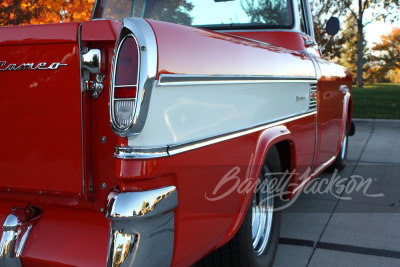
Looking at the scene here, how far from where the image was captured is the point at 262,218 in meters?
2.69

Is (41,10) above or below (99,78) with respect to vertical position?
above

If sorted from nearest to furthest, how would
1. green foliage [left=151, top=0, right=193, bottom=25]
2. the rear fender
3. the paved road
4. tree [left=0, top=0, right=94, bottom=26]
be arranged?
the rear fender < the paved road < green foliage [left=151, top=0, right=193, bottom=25] < tree [left=0, top=0, right=94, bottom=26]

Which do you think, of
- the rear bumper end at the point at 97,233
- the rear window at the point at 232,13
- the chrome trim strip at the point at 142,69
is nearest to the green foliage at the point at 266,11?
the rear window at the point at 232,13

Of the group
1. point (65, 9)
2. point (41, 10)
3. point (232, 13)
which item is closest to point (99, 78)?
point (232, 13)

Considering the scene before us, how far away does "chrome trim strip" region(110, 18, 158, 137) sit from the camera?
4.71ft

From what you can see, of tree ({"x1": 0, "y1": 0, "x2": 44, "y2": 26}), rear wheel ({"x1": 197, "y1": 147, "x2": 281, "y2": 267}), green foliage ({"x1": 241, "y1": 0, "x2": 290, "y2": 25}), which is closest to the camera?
rear wheel ({"x1": 197, "y1": 147, "x2": 281, "y2": 267})

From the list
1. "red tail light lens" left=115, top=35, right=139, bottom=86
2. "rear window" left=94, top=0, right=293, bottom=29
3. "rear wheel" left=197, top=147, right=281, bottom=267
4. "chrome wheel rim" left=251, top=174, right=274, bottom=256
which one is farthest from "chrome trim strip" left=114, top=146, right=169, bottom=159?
"rear window" left=94, top=0, right=293, bottom=29

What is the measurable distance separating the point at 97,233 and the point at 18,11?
10.2 m

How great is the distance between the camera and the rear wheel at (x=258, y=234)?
2219mm

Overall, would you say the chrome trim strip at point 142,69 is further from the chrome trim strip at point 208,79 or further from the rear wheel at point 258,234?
the rear wheel at point 258,234

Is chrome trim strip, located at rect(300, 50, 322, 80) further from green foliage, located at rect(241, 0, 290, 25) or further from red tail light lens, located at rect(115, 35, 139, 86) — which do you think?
red tail light lens, located at rect(115, 35, 139, 86)

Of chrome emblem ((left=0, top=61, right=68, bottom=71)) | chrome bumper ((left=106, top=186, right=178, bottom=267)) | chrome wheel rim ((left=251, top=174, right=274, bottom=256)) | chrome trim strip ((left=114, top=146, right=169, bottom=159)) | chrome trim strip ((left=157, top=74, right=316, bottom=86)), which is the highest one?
chrome emblem ((left=0, top=61, right=68, bottom=71))

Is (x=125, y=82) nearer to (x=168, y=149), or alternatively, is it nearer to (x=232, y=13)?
(x=168, y=149)

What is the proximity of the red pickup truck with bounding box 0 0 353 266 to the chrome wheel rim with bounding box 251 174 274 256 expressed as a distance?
0.45m
